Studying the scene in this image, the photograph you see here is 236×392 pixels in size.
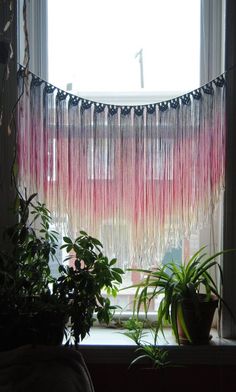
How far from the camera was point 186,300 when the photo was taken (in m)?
1.62

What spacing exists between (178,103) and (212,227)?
1.78 ft

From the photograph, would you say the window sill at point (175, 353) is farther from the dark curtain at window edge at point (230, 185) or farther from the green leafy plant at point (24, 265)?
the green leafy plant at point (24, 265)

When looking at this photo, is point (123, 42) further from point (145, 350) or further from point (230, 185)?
point (145, 350)

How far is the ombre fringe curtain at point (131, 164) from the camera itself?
174 cm

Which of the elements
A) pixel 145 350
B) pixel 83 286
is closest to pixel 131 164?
pixel 83 286

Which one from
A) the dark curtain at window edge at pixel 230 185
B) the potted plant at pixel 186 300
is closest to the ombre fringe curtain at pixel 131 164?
the dark curtain at window edge at pixel 230 185

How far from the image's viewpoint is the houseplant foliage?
1.39m

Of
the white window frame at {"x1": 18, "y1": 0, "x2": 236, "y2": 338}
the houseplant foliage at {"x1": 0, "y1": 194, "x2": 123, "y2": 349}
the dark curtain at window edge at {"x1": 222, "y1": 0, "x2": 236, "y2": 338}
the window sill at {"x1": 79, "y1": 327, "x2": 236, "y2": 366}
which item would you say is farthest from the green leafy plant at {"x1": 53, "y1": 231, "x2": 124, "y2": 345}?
the white window frame at {"x1": 18, "y1": 0, "x2": 236, "y2": 338}

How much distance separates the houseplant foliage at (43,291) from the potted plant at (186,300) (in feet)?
0.70

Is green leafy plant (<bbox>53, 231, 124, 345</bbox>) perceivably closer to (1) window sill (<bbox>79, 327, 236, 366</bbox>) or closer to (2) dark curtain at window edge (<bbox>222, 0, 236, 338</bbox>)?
(1) window sill (<bbox>79, 327, 236, 366</bbox>)

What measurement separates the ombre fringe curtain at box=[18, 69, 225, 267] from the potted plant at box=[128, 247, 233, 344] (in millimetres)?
140

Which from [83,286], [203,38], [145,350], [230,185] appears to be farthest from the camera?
[203,38]

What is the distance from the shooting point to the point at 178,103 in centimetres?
175

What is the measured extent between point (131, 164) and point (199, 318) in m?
0.66
